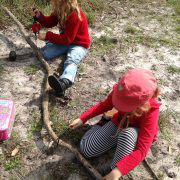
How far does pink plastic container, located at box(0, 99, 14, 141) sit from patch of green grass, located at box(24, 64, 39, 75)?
80 centimetres

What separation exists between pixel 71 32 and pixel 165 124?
1651 millimetres

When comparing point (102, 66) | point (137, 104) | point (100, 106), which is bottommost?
point (102, 66)

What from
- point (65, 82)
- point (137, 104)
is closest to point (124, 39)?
point (65, 82)

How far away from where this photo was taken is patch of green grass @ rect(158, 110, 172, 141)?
2.74 meters

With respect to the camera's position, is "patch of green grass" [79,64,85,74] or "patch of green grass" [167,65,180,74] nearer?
"patch of green grass" [79,64,85,74]

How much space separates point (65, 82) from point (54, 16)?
4.01ft

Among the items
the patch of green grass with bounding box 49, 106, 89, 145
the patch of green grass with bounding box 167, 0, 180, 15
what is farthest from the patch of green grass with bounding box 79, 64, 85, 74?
the patch of green grass with bounding box 167, 0, 180, 15

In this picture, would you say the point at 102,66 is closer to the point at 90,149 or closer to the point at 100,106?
the point at 100,106

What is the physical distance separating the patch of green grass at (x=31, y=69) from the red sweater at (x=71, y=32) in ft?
1.38

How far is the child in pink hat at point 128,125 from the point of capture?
1.86 meters

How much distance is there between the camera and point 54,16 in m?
3.76

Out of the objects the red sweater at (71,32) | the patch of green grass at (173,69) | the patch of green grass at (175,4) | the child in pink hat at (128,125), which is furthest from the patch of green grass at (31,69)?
the patch of green grass at (175,4)

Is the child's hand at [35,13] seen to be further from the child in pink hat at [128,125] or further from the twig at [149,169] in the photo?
the twig at [149,169]

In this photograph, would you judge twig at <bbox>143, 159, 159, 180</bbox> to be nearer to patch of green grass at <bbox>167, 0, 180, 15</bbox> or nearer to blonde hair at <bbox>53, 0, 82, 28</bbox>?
blonde hair at <bbox>53, 0, 82, 28</bbox>
